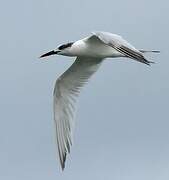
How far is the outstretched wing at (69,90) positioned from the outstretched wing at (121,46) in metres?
2.91

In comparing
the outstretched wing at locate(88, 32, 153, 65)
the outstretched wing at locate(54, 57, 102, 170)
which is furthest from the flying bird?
the outstretched wing at locate(88, 32, 153, 65)

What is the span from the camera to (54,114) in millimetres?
20875

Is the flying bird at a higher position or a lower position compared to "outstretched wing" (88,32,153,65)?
lower

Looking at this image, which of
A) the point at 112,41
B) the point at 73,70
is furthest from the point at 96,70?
the point at 112,41

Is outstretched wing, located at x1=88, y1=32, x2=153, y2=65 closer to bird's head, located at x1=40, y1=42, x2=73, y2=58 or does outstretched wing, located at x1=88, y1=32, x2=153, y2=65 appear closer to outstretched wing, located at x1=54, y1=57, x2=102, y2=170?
bird's head, located at x1=40, y1=42, x2=73, y2=58

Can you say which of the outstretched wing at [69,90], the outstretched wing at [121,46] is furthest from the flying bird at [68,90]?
the outstretched wing at [121,46]

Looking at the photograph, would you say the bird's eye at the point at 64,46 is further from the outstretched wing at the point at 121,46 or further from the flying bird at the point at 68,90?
the outstretched wing at the point at 121,46

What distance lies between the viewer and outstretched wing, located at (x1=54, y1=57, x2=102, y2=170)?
67.7ft

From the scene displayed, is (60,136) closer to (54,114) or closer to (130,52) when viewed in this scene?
(54,114)

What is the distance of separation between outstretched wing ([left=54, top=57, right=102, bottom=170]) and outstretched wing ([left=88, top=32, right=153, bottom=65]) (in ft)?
9.56

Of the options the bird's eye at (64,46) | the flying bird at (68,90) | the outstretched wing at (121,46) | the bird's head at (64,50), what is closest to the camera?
the outstretched wing at (121,46)

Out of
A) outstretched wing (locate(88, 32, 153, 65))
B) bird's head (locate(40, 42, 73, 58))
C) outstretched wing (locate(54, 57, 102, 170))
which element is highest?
outstretched wing (locate(88, 32, 153, 65))

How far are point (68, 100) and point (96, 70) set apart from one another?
98 centimetres

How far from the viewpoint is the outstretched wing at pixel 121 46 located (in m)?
16.2
